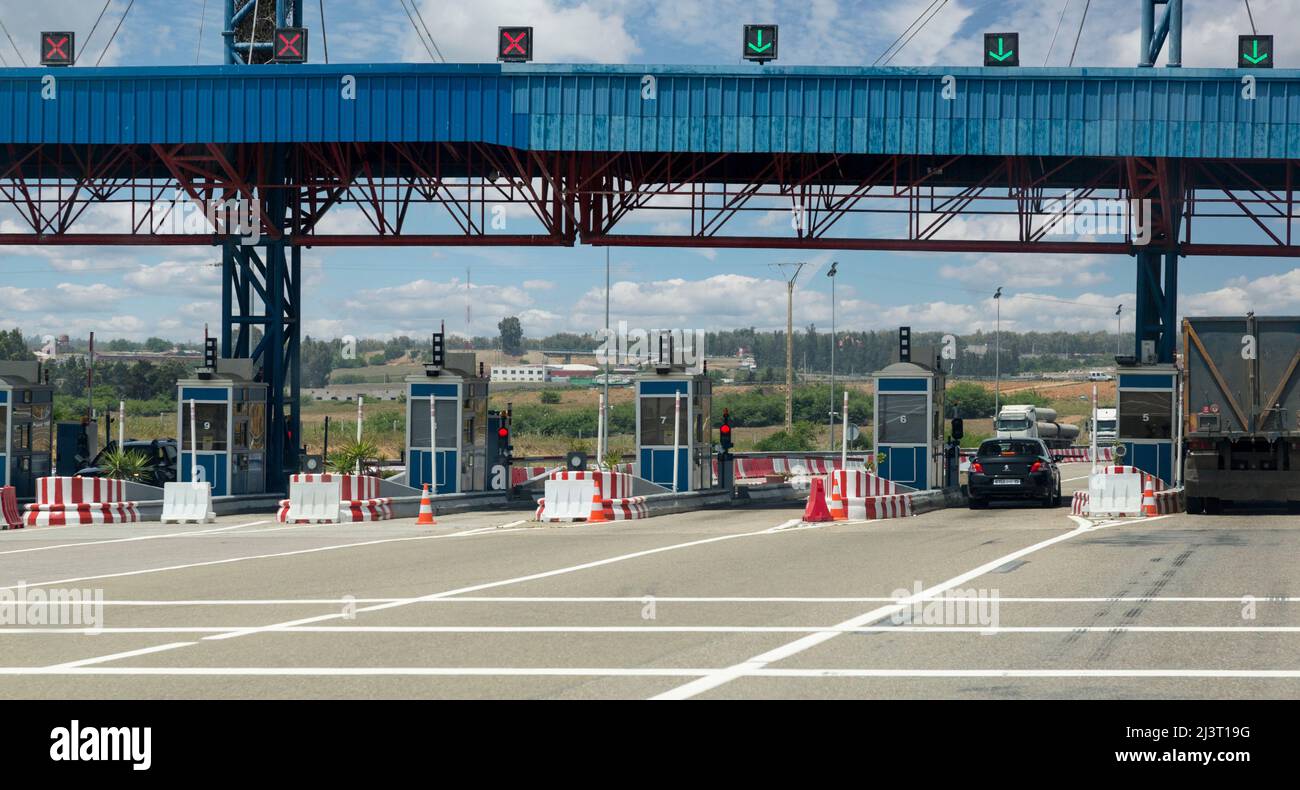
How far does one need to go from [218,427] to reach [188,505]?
4137 mm

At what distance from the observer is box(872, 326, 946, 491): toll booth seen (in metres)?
35.0

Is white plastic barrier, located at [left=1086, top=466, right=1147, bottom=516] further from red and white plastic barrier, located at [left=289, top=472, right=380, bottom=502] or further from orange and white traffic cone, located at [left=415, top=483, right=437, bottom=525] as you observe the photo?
red and white plastic barrier, located at [left=289, top=472, right=380, bottom=502]

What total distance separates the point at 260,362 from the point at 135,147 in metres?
6.75

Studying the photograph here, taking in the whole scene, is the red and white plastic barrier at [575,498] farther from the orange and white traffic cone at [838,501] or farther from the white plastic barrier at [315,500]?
the orange and white traffic cone at [838,501]

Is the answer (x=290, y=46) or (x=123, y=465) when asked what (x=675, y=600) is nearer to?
(x=123, y=465)

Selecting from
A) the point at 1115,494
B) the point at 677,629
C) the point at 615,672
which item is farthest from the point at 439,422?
the point at 615,672

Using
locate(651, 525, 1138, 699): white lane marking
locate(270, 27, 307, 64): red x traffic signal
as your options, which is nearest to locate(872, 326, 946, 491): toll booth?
locate(270, 27, 307, 64): red x traffic signal

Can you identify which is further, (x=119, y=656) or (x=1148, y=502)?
(x=1148, y=502)

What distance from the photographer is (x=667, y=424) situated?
3578 centimetres

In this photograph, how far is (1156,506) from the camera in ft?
98.8

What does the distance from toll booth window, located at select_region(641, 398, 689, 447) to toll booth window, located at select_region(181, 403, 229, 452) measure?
9.72 m

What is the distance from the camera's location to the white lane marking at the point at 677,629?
1223cm

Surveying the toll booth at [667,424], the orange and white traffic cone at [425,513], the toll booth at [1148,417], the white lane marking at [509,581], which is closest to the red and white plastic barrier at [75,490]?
the orange and white traffic cone at [425,513]
